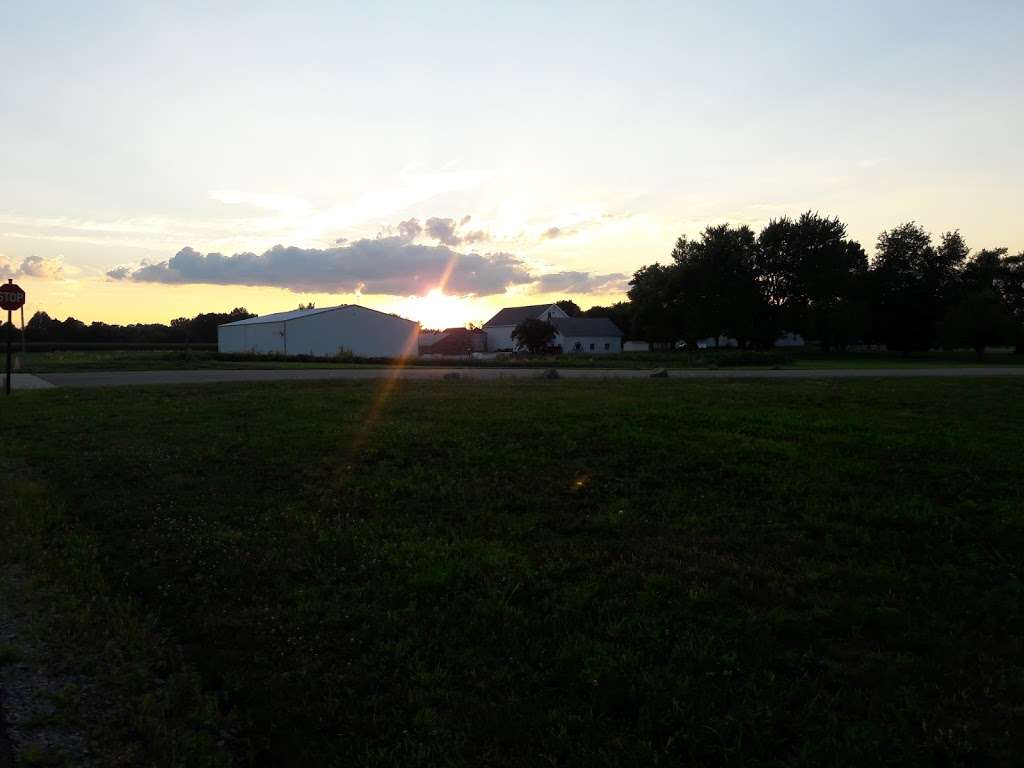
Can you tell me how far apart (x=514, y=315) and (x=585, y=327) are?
1670cm

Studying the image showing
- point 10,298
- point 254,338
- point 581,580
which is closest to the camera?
point 581,580

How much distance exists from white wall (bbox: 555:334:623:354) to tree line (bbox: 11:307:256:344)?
45.3 m

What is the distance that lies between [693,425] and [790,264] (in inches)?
2562

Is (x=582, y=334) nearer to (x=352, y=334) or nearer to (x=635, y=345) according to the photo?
(x=635, y=345)

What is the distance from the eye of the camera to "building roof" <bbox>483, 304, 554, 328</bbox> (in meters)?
106

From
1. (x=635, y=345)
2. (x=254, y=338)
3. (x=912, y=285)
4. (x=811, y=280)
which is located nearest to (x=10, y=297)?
(x=254, y=338)

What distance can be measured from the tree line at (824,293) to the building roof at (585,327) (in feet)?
57.0

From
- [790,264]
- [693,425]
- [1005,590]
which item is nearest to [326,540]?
[1005,590]

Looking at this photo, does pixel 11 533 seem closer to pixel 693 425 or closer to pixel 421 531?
pixel 421 531

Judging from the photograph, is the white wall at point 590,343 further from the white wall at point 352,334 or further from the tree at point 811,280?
the white wall at point 352,334

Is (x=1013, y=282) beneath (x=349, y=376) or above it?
above

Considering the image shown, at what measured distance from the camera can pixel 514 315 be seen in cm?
10906

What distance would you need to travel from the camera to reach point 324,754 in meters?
3.31

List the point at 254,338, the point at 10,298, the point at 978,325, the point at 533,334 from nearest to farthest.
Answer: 1. the point at 10,298
2. the point at 254,338
3. the point at 978,325
4. the point at 533,334
